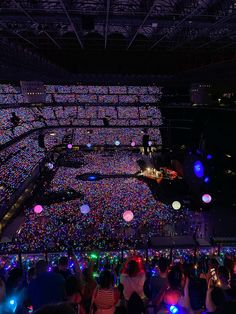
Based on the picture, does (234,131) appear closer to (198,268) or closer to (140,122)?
(198,268)

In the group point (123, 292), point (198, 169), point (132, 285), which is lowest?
point (198, 169)

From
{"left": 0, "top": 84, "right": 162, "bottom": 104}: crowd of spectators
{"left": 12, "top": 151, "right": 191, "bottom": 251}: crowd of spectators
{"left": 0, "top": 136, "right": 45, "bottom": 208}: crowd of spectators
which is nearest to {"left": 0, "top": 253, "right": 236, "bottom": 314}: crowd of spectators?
{"left": 12, "top": 151, "right": 191, "bottom": 251}: crowd of spectators

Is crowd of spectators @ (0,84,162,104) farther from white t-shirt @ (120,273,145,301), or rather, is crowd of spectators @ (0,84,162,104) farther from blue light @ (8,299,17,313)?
blue light @ (8,299,17,313)

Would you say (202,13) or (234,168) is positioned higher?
(202,13)

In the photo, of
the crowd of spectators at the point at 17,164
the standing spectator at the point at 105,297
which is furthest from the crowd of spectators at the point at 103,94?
the standing spectator at the point at 105,297

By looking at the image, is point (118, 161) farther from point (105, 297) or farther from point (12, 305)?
point (105, 297)

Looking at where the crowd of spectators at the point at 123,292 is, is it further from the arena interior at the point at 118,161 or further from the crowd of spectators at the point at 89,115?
the crowd of spectators at the point at 89,115

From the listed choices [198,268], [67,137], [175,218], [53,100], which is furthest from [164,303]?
[53,100]

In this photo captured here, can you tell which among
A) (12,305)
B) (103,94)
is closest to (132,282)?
(12,305)

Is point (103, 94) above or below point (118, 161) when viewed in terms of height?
above
